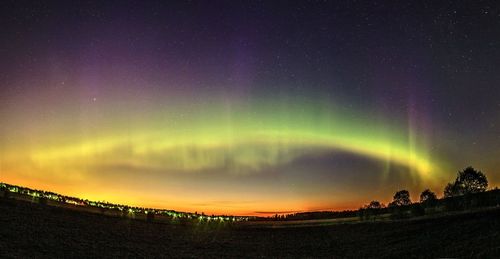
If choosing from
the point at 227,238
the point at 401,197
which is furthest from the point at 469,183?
the point at 227,238

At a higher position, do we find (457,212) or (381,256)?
(457,212)

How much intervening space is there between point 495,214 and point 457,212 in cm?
784

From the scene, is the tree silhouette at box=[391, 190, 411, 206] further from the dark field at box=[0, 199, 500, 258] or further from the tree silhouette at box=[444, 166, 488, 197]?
the dark field at box=[0, 199, 500, 258]

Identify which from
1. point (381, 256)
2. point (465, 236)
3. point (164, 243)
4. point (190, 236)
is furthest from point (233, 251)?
point (465, 236)

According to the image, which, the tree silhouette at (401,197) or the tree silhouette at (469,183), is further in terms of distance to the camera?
the tree silhouette at (401,197)

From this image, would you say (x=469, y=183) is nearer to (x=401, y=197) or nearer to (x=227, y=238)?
(x=401, y=197)

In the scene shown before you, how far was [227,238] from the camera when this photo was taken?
53.9 m

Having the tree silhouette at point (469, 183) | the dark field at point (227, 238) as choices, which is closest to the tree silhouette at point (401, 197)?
the tree silhouette at point (469, 183)

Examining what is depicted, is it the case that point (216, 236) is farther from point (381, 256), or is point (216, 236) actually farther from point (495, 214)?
point (495, 214)

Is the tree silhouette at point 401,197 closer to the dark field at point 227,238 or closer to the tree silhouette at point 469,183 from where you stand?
the tree silhouette at point 469,183

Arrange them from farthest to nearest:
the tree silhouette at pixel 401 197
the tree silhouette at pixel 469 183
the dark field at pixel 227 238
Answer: the tree silhouette at pixel 401 197, the tree silhouette at pixel 469 183, the dark field at pixel 227 238

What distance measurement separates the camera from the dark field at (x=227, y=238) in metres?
30.5

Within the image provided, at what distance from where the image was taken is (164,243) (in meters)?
45.2

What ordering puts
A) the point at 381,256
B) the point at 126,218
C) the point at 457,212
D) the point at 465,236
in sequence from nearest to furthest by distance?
1. the point at 465,236
2. the point at 381,256
3. the point at 457,212
4. the point at 126,218
